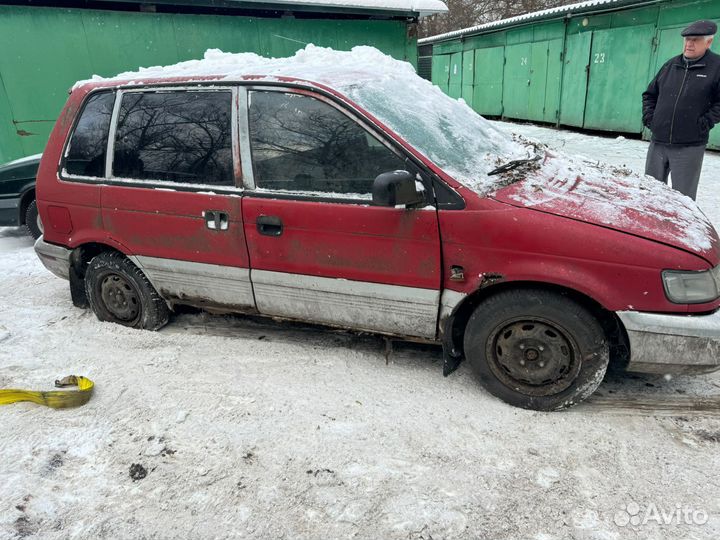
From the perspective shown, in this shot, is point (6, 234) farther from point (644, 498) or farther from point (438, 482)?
point (644, 498)

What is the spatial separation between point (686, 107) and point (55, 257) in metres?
5.65

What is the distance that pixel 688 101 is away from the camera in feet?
15.4

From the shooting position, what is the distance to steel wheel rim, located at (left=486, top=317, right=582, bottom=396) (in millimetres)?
2635

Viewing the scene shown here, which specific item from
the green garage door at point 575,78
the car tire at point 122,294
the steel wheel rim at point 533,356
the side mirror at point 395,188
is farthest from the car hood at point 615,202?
the green garage door at point 575,78

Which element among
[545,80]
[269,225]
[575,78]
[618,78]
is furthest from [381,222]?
[545,80]

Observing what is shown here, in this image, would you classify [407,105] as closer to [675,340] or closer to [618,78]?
[675,340]

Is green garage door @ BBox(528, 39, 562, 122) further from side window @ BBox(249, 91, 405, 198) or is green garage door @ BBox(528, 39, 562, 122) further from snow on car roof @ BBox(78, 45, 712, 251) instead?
side window @ BBox(249, 91, 405, 198)

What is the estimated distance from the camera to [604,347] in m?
2.58

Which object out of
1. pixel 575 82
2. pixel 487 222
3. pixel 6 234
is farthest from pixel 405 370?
pixel 575 82

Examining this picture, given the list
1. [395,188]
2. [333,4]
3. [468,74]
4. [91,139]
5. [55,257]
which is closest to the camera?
[395,188]

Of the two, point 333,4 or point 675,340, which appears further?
point 333,4

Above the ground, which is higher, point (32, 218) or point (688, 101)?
point (688, 101)

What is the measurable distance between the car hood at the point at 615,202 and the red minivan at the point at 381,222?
15mm

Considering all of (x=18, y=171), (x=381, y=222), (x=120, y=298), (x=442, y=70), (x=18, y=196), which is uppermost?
(x=442, y=70)
